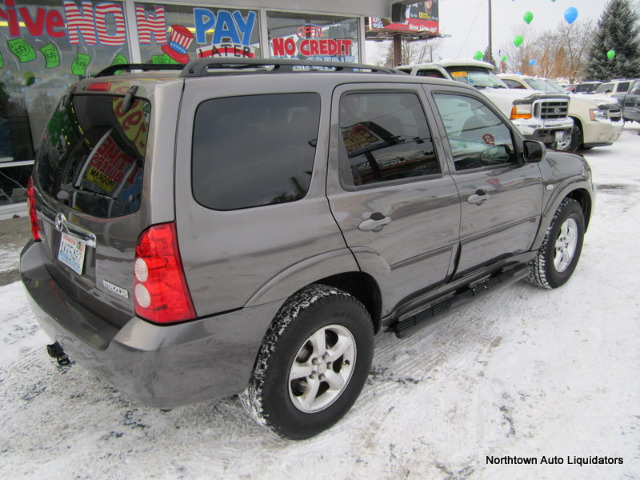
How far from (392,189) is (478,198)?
778mm

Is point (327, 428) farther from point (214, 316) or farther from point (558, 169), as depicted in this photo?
point (558, 169)

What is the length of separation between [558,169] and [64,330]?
11.8 feet

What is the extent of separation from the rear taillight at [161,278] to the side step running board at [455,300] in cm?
136

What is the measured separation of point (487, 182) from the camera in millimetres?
3084

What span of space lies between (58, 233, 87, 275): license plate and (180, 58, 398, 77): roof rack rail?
91 cm

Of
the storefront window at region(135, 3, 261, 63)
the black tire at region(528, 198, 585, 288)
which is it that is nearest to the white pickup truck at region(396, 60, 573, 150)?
the storefront window at region(135, 3, 261, 63)

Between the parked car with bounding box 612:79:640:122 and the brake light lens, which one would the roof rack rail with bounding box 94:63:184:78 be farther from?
the parked car with bounding box 612:79:640:122

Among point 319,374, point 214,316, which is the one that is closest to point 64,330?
point 214,316

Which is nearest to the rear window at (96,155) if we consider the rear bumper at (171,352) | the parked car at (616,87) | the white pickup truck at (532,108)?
the rear bumper at (171,352)

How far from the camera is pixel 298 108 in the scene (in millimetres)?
2221

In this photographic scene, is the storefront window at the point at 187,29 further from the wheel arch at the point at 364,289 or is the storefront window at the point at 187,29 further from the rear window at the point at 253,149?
the wheel arch at the point at 364,289

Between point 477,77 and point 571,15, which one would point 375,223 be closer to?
point 477,77

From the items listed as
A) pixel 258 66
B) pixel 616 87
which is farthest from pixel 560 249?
pixel 616 87

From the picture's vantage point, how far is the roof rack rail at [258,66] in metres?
2.03
